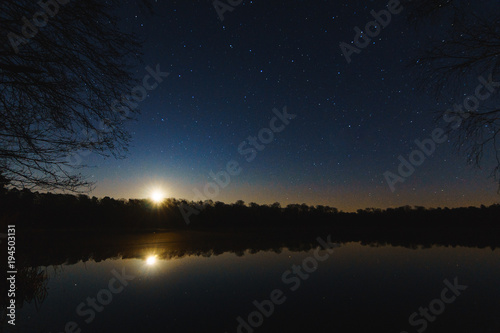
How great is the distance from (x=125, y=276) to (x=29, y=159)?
22.2ft

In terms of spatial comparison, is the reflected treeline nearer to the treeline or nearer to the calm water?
the calm water

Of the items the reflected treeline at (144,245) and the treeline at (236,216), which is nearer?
the reflected treeline at (144,245)

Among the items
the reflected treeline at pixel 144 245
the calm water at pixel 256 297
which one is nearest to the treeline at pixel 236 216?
the reflected treeline at pixel 144 245

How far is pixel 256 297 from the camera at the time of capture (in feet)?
20.8

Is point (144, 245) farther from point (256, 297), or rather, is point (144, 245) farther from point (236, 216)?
point (236, 216)

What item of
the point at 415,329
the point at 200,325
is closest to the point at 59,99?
the point at 200,325

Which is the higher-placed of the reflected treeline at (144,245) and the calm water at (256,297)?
the reflected treeline at (144,245)

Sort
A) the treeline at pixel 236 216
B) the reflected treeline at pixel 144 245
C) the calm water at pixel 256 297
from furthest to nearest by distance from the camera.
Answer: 1. the treeline at pixel 236 216
2. the reflected treeline at pixel 144 245
3. the calm water at pixel 256 297

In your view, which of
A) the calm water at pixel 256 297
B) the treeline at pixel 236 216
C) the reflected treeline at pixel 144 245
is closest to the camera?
the calm water at pixel 256 297

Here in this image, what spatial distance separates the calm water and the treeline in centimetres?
3114

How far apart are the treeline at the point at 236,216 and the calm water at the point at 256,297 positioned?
3114cm

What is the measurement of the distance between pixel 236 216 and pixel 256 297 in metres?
48.2

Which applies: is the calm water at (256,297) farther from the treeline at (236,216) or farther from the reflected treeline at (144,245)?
the treeline at (236,216)

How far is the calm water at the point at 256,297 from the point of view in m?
4.64
